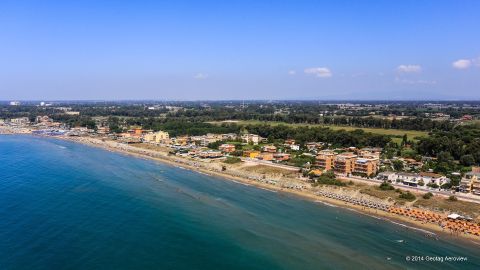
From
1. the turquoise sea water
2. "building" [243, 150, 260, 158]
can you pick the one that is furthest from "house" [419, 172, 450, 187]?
"building" [243, 150, 260, 158]

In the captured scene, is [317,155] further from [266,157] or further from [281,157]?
[266,157]

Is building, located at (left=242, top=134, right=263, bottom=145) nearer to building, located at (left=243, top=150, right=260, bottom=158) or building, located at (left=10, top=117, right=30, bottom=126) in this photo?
building, located at (left=243, top=150, right=260, bottom=158)

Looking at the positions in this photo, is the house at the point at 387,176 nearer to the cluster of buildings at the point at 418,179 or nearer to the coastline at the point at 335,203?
the cluster of buildings at the point at 418,179

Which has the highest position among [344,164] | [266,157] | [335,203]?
[344,164]

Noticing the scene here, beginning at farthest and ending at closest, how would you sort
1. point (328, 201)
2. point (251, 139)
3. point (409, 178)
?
point (251, 139) → point (409, 178) → point (328, 201)

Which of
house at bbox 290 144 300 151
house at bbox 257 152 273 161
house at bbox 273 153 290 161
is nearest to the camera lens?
house at bbox 273 153 290 161

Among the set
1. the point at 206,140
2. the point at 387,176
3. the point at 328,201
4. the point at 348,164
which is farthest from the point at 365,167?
the point at 206,140

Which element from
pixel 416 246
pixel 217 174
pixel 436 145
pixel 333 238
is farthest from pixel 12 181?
pixel 436 145

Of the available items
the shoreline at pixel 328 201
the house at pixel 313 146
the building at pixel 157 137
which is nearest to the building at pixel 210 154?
the shoreline at pixel 328 201
